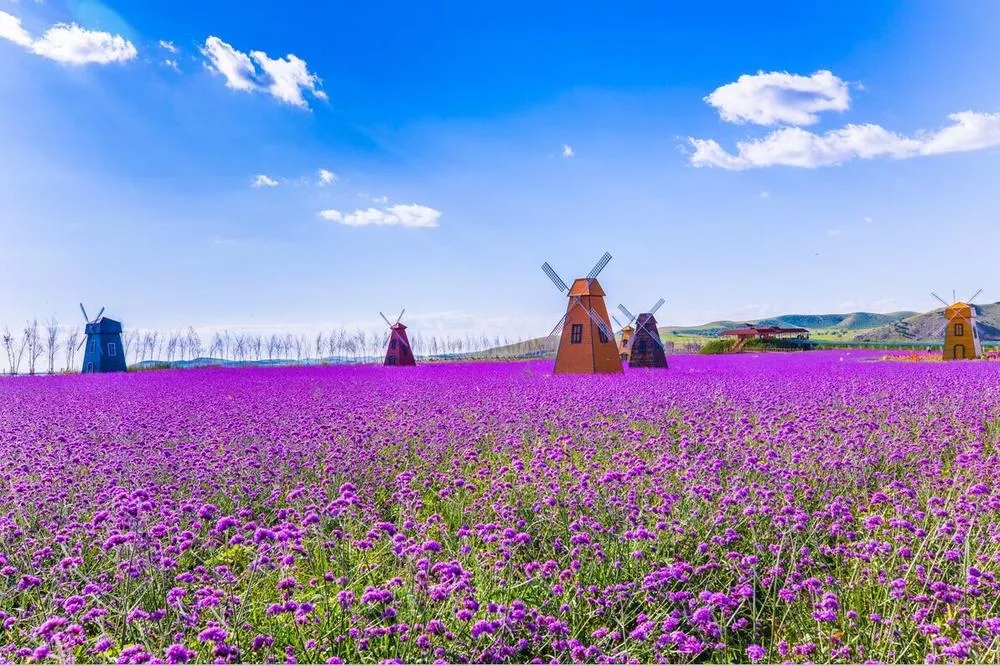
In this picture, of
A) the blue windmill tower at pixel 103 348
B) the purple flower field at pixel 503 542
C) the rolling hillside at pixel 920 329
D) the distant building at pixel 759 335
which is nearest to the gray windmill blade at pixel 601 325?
the purple flower field at pixel 503 542

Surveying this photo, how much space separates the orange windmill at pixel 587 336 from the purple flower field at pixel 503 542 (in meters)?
13.1

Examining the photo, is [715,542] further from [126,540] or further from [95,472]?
[95,472]

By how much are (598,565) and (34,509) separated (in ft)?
13.2

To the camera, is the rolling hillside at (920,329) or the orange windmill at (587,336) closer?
the orange windmill at (587,336)

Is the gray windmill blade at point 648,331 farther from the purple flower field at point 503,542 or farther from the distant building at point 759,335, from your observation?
the distant building at point 759,335

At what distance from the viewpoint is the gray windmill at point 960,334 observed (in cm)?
3216

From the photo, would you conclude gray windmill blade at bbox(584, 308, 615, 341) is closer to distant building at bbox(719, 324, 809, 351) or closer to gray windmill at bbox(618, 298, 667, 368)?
gray windmill at bbox(618, 298, 667, 368)

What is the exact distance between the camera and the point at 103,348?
3741 cm

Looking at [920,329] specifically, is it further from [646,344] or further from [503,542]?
[503,542]

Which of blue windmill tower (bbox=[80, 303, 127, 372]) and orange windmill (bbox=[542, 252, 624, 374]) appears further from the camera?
blue windmill tower (bbox=[80, 303, 127, 372])

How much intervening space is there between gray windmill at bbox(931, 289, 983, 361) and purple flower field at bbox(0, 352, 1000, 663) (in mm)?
28730

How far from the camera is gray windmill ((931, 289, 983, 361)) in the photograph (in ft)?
105

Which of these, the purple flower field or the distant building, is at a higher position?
the distant building

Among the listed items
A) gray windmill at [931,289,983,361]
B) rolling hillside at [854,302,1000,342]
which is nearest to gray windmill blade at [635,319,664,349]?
gray windmill at [931,289,983,361]
